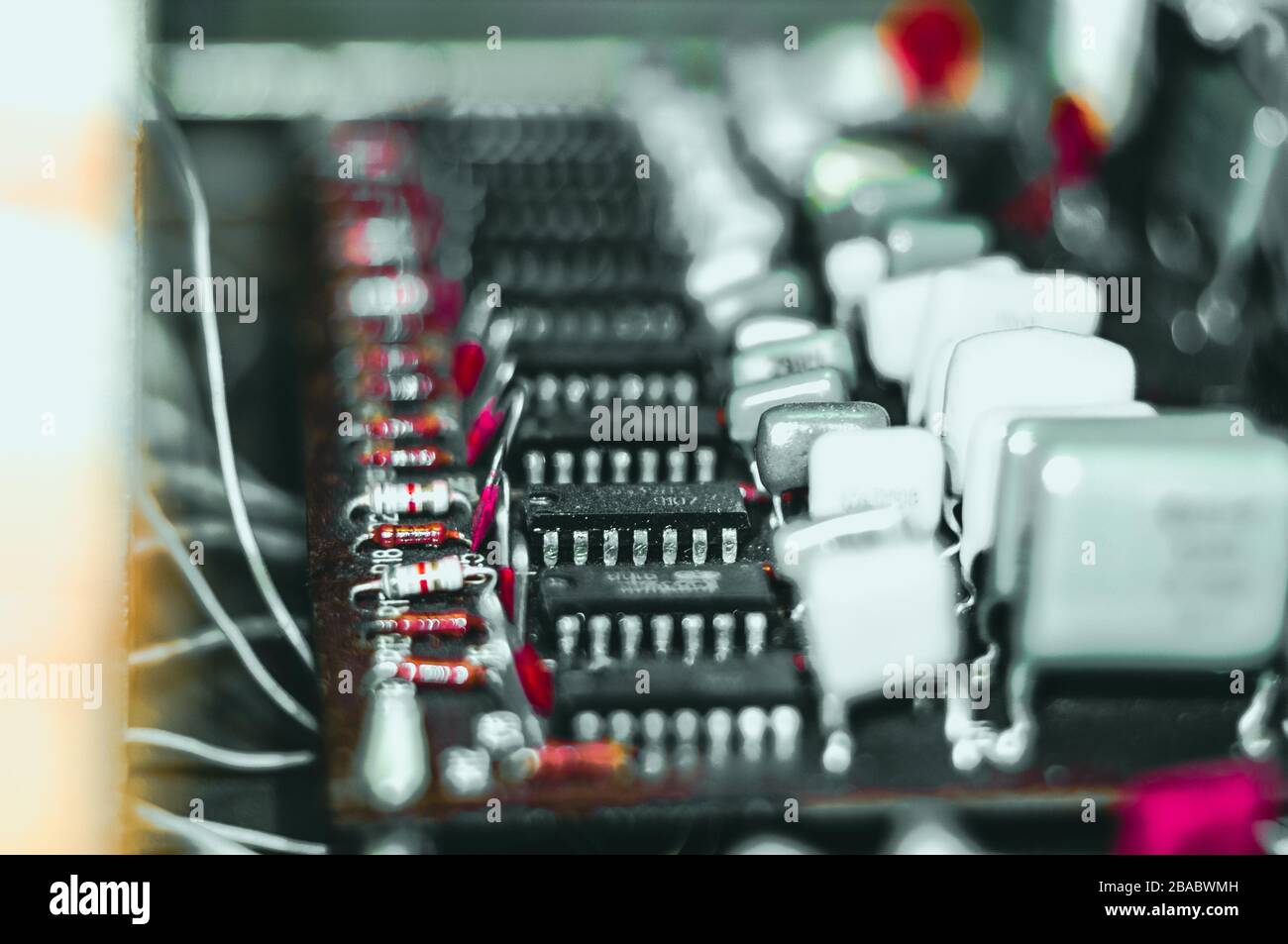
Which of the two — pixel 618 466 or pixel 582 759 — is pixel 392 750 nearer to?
pixel 582 759

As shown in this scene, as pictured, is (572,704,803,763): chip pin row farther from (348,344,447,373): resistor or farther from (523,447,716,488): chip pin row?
(348,344,447,373): resistor

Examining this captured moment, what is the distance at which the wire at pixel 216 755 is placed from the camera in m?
1.98

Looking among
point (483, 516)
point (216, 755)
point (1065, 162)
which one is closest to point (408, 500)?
point (483, 516)

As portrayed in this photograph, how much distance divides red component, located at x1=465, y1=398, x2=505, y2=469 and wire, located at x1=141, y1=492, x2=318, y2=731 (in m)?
0.37

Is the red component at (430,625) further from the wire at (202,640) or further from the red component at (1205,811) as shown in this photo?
the red component at (1205,811)

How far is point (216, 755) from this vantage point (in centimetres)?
198

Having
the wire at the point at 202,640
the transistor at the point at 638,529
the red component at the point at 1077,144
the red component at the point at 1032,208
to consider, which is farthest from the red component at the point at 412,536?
the red component at the point at 1077,144

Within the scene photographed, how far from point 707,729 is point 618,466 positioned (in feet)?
1.93

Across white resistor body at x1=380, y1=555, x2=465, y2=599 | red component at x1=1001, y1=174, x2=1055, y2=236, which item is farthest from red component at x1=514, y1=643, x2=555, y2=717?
red component at x1=1001, y1=174, x2=1055, y2=236

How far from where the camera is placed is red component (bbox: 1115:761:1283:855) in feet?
5.59

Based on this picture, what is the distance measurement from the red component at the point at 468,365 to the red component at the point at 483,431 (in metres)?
0.17
